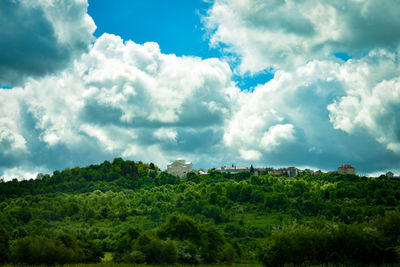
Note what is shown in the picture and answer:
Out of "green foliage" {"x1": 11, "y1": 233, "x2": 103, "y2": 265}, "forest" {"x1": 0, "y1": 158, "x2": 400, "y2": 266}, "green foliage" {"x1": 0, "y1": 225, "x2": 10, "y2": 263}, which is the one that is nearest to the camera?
"forest" {"x1": 0, "y1": 158, "x2": 400, "y2": 266}

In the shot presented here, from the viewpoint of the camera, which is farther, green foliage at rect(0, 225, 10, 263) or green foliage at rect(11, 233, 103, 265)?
green foliage at rect(0, 225, 10, 263)

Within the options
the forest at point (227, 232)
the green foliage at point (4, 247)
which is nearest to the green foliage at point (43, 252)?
the forest at point (227, 232)

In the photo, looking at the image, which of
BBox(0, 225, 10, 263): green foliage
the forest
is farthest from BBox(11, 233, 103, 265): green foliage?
BBox(0, 225, 10, 263): green foliage

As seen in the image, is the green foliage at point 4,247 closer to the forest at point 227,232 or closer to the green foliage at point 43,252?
the forest at point 227,232

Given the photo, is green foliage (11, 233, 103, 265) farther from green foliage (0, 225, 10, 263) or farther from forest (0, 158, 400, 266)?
green foliage (0, 225, 10, 263)

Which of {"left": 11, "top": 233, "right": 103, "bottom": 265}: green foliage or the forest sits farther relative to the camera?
{"left": 11, "top": 233, "right": 103, "bottom": 265}: green foliage

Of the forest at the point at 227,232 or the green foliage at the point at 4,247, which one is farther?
the green foliage at the point at 4,247

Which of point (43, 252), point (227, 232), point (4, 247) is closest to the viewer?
point (43, 252)

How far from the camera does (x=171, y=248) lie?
81375 millimetres

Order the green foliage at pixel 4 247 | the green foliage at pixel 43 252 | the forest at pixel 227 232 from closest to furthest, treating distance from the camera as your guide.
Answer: the forest at pixel 227 232 < the green foliage at pixel 43 252 < the green foliage at pixel 4 247

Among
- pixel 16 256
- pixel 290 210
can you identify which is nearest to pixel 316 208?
pixel 290 210

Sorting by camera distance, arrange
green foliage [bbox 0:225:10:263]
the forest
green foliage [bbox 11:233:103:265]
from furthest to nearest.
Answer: green foliage [bbox 0:225:10:263] < green foliage [bbox 11:233:103:265] < the forest

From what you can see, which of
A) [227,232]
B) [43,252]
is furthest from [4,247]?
[227,232]

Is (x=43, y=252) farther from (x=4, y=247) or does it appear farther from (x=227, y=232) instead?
(x=227, y=232)
